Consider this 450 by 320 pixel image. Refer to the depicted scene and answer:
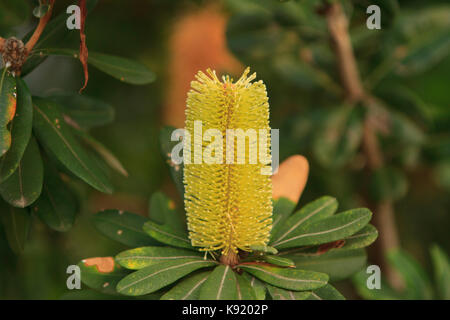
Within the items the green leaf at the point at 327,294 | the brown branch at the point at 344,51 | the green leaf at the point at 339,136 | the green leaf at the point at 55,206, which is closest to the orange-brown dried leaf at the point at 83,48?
the green leaf at the point at 55,206

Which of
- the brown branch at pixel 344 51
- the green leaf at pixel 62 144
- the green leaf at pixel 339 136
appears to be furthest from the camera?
the green leaf at pixel 339 136

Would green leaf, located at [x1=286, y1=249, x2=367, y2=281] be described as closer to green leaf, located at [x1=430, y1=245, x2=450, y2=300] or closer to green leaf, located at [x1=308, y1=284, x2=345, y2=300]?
green leaf, located at [x1=308, y1=284, x2=345, y2=300]

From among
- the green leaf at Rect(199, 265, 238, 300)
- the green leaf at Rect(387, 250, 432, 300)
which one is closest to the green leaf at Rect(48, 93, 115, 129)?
the green leaf at Rect(199, 265, 238, 300)

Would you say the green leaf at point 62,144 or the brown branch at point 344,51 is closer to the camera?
the green leaf at point 62,144

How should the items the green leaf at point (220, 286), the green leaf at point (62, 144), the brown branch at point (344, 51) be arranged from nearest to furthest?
1. the green leaf at point (220, 286)
2. the green leaf at point (62, 144)
3. the brown branch at point (344, 51)

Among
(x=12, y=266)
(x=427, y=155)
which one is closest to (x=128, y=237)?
(x=12, y=266)

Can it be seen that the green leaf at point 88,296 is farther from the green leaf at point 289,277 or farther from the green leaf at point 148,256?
the green leaf at point 289,277

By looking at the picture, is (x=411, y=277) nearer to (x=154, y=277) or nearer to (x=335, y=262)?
(x=335, y=262)
